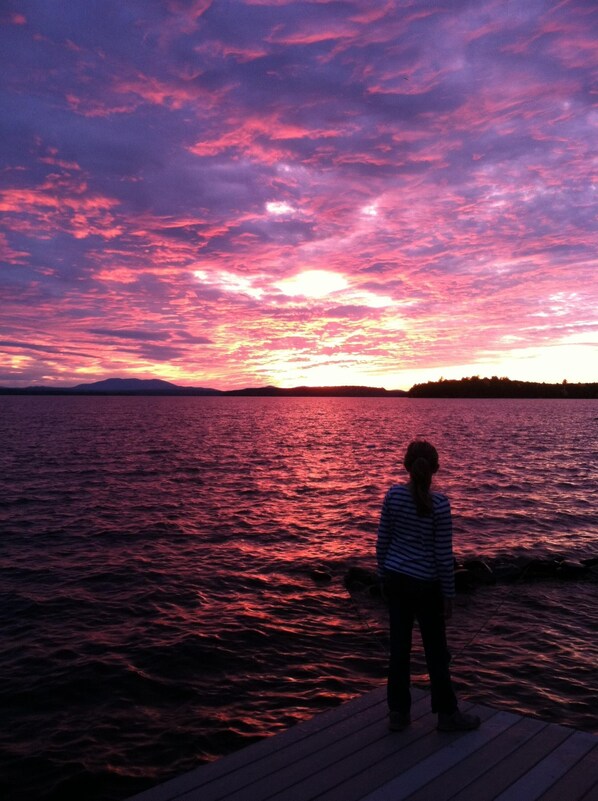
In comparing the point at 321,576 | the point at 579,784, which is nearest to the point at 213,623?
the point at 321,576

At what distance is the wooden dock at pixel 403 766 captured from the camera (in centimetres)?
536

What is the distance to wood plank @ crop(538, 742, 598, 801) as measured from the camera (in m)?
5.25

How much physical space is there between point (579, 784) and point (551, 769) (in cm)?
31

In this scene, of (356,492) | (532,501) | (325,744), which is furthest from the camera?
(356,492)

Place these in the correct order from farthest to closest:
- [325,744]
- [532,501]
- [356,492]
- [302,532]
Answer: [356,492], [532,501], [302,532], [325,744]

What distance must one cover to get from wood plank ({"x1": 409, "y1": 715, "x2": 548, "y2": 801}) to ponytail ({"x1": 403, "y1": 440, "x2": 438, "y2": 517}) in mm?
2451

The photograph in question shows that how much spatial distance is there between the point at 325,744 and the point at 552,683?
6724 millimetres

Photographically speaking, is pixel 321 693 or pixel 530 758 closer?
pixel 530 758

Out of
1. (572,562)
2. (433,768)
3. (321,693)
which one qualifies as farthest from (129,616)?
(572,562)

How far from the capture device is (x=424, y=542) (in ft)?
20.6

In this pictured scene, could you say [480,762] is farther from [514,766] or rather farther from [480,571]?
[480,571]

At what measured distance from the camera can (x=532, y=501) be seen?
30.2 m

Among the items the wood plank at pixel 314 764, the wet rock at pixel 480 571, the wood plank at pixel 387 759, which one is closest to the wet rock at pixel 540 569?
the wet rock at pixel 480 571

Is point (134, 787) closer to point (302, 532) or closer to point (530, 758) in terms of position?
point (530, 758)
